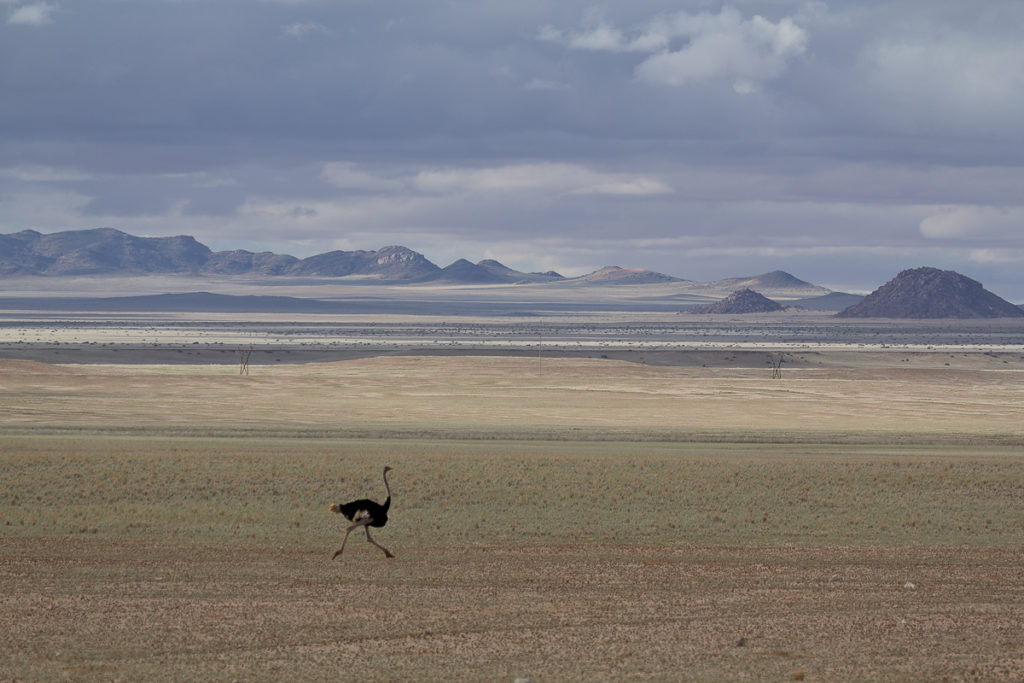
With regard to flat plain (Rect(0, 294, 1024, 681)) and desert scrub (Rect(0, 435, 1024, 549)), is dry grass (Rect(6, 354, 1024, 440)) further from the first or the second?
desert scrub (Rect(0, 435, 1024, 549))

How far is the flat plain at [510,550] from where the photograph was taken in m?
15.2

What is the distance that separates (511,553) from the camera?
22266 mm

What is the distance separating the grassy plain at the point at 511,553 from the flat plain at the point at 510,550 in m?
0.08

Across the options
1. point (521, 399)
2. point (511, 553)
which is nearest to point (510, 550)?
point (511, 553)

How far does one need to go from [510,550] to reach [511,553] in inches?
13.6

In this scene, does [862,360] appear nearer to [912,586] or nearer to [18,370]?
[18,370]

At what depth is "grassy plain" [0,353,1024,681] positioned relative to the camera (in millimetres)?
15188

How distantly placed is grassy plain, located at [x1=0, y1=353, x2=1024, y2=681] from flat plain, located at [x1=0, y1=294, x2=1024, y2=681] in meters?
0.08

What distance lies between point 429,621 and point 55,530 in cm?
1033

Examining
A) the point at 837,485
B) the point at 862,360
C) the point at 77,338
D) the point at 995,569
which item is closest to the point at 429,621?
the point at 995,569

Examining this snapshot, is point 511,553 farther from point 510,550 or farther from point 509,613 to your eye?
point 509,613

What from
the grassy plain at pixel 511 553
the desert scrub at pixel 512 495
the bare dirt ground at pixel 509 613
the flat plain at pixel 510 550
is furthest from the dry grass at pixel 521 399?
the bare dirt ground at pixel 509 613

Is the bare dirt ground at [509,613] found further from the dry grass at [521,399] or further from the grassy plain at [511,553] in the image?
the dry grass at [521,399]

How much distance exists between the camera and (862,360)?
5022 inches
